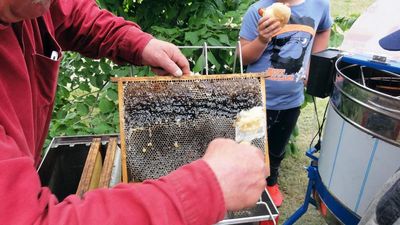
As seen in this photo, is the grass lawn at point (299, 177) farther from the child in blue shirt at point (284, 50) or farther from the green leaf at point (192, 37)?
the green leaf at point (192, 37)

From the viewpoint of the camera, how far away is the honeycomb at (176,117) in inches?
61.2

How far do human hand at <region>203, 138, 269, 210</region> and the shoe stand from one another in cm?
222

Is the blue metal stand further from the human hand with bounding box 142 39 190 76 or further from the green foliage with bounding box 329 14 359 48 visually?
the green foliage with bounding box 329 14 359 48

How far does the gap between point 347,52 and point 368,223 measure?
3.35 ft

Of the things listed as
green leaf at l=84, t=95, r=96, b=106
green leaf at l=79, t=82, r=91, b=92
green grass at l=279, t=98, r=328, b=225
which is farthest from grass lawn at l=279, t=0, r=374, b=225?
green leaf at l=79, t=82, r=91, b=92

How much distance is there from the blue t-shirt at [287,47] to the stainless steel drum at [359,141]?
0.70 metres

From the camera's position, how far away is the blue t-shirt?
249 cm

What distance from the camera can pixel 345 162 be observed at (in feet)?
5.25

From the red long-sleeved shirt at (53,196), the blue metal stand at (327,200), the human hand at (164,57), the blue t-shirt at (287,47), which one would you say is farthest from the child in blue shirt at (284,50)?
the red long-sleeved shirt at (53,196)

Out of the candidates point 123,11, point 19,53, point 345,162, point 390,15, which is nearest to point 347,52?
point 390,15

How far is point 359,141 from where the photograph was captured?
150cm

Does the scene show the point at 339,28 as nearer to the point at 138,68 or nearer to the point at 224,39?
the point at 224,39

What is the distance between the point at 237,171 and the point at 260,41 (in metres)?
1.59

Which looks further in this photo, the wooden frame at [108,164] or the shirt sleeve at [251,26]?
the shirt sleeve at [251,26]
